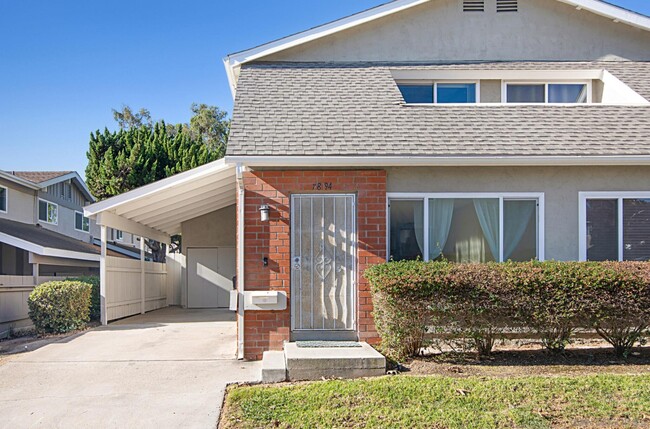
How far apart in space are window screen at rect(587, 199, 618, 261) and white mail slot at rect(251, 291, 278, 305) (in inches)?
200

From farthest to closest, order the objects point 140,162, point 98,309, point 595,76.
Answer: point 140,162 < point 98,309 < point 595,76

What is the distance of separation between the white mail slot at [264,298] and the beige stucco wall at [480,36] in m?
5.99

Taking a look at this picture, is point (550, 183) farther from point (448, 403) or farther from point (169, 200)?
point (169, 200)

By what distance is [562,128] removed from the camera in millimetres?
10906

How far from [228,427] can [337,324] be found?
146 inches

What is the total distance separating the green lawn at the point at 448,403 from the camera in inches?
253

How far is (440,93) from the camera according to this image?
12938mm

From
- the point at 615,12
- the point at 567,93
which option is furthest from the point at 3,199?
the point at 615,12

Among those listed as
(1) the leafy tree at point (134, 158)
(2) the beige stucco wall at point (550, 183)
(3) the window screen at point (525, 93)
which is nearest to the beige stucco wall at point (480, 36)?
(3) the window screen at point (525, 93)

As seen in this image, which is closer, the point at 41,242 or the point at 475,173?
the point at 475,173

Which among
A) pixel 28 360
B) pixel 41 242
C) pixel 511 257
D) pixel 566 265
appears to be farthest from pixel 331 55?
pixel 41 242

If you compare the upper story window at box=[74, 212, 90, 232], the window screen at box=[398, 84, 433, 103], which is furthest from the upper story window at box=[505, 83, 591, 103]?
the upper story window at box=[74, 212, 90, 232]

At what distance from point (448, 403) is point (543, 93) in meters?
8.19

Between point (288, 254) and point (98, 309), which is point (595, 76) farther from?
point (98, 309)
